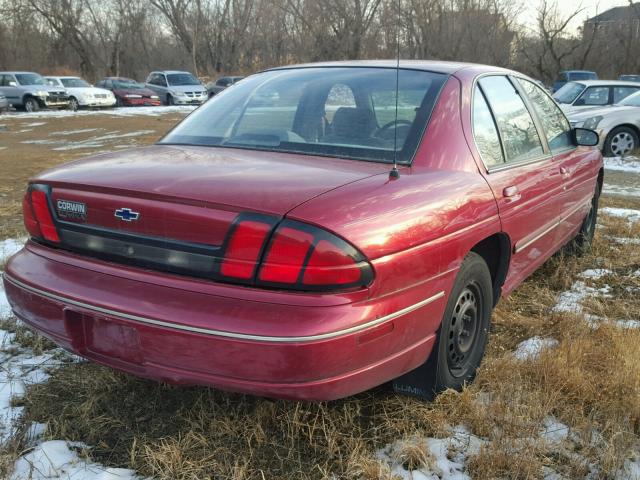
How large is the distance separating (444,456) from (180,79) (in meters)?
30.3

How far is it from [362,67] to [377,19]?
37076mm

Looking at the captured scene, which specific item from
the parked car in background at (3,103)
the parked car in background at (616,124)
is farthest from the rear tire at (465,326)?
the parked car in background at (3,103)

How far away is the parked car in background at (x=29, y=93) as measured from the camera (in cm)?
2444

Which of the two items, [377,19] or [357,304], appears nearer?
[357,304]

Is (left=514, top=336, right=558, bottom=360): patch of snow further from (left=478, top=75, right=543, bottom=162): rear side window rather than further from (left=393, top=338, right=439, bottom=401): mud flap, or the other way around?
(left=478, top=75, right=543, bottom=162): rear side window

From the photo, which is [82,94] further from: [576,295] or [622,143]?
[576,295]

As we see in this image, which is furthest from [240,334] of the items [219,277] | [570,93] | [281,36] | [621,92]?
[281,36]

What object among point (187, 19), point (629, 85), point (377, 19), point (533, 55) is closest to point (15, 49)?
point (187, 19)

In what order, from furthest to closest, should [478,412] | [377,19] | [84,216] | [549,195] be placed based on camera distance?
1. [377,19]
2. [549,195]
3. [478,412]
4. [84,216]

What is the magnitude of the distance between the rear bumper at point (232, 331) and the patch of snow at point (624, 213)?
517 centimetres

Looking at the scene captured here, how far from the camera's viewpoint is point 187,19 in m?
50.1

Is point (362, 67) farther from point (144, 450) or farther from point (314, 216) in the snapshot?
point (144, 450)

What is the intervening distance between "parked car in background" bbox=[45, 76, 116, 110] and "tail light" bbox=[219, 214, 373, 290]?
26.7m

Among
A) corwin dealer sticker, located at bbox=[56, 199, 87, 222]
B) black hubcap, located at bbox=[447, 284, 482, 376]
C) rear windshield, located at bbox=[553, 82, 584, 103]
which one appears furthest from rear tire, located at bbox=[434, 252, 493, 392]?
rear windshield, located at bbox=[553, 82, 584, 103]
